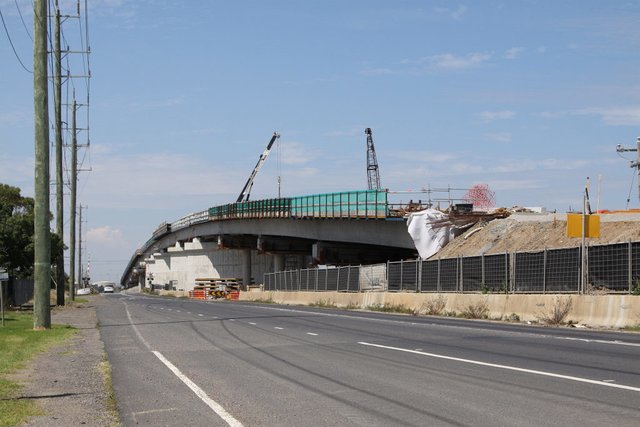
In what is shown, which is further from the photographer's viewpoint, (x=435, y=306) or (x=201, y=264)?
(x=201, y=264)

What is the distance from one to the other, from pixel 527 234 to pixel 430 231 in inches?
318

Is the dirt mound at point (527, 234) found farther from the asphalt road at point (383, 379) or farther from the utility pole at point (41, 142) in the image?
the utility pole at point (41, 142)

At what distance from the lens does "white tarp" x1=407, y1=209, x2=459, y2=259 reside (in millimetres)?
49875

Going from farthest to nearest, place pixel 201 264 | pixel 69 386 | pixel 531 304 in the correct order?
pixel 201 264
pixel 531 304
pixel 69 386

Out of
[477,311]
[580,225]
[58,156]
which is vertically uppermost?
[58,156]

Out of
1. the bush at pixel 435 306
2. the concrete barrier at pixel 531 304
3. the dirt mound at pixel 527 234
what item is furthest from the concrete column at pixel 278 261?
the bush at pixel 435 306

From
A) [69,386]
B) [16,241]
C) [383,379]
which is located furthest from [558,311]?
[16,241]

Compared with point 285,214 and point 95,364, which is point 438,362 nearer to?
point 95,364

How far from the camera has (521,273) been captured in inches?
1117

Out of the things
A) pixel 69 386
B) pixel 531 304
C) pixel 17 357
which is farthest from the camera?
pixel 531 304

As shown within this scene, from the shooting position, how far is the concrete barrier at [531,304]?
21.5 metres

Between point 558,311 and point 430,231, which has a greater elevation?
point 430,231

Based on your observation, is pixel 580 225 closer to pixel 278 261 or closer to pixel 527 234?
pixel 527 234

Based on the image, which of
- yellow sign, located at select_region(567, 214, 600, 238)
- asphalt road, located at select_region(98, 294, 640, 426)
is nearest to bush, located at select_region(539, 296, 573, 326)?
yellow sign, located at select_region(567, 214, 600, 238)
